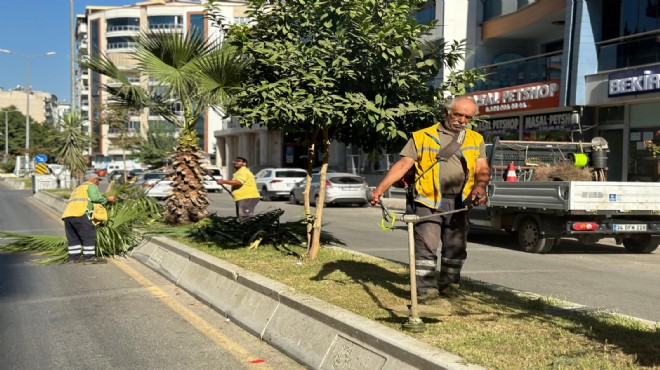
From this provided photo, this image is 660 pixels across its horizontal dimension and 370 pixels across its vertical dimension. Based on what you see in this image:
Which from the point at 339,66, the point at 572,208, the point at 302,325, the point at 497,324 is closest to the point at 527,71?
the point at 572,208

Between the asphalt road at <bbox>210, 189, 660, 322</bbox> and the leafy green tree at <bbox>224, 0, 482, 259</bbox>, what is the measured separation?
2.65m

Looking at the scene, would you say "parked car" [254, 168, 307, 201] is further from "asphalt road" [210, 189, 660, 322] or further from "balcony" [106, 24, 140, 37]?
"balcony" [106, 24, 140, 37]

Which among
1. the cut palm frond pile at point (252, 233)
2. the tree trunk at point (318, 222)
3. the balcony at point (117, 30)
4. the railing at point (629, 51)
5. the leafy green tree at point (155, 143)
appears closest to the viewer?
the tree trunk at point (318, 222)

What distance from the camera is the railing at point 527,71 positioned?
21.4 meters

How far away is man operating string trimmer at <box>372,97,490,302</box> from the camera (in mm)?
5500

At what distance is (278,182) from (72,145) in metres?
9.38

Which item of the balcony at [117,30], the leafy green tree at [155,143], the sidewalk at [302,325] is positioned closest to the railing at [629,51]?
the sidewalk at [302,325]

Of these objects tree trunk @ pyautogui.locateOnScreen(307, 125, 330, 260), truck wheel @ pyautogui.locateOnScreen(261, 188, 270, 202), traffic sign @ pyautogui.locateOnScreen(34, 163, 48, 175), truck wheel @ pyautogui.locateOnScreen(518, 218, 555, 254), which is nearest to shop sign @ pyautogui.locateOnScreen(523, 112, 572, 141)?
truck wheel @ pyautogui.locateOnScreen(518, 218, 555, 254)

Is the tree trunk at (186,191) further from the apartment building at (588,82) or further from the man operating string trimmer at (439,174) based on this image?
the man operating string trimmer at (439,174)

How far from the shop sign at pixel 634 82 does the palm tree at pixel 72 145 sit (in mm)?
20023

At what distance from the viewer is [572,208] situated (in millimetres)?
10648

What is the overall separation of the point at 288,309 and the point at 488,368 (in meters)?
2.28

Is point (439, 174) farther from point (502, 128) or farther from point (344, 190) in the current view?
point (502, 128)

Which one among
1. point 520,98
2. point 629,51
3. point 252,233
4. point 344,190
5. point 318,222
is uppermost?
point 629,51
